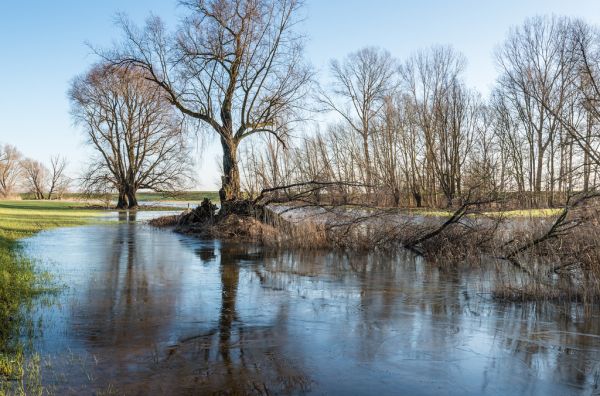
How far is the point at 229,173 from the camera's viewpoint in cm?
2388

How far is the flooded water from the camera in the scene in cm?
541

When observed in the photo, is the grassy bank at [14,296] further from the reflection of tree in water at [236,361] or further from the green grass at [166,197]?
the green grass at [166,197]

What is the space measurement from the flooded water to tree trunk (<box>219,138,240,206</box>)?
1094cm

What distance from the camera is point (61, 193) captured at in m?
78.9

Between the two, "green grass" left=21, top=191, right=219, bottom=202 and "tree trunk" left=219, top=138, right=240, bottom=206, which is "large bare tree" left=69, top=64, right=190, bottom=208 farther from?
"tree trunk" left=219, top=138, right=240, bottom=206

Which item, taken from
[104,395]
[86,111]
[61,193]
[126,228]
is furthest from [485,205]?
[61,193]

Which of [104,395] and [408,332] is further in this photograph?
[408,332]

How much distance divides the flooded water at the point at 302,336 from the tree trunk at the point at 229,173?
35.9 feet

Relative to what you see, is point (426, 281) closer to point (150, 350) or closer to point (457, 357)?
point (457, 357)

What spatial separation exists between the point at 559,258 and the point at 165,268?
9731 millimetres

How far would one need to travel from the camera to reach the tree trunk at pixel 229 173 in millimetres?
23500

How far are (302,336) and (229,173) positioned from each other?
17.4 metres

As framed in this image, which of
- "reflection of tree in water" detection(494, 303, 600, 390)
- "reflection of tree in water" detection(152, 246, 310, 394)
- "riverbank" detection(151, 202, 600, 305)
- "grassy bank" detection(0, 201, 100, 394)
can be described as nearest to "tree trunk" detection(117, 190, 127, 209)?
"riverbank" detection(151, 202, 600, 305)

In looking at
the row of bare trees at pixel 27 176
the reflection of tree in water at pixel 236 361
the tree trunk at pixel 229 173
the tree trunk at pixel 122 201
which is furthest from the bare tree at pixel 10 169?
the reflection of tree in water at pixel 236 361
